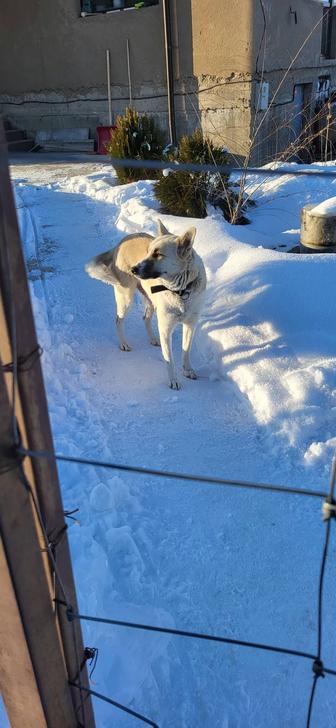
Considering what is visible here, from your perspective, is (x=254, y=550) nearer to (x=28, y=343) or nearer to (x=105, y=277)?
(x=28, y=343)

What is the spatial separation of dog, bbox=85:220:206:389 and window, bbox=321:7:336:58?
524 inches

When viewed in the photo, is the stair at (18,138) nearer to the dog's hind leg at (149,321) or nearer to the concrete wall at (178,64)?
the concrete wall at (178,64)

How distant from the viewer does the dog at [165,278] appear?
11.4 feet

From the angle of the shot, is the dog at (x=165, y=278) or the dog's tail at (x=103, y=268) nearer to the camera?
the dog at (x=165, y=278)

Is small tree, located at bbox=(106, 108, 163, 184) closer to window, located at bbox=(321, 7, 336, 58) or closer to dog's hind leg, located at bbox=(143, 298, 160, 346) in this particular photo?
dog's hind leg, located at bbox=(143, 298, 160, 346)

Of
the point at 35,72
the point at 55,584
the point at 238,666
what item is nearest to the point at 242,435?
the point at 238,666

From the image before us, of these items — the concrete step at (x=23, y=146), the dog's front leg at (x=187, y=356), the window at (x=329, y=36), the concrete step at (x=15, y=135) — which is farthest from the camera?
the concrete step at (x=15, y=135)

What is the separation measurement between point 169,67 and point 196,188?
639 cm

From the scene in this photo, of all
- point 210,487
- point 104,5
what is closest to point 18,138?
point 104,5

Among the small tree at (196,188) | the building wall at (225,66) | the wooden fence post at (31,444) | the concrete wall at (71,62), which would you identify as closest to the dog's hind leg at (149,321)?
the small tree at (196,188)

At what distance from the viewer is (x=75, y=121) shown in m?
14.1

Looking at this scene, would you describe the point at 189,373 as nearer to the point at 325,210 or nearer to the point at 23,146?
the point at 325,210

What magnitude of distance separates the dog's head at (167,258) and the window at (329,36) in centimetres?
1370

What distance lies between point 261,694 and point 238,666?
0.13 m
